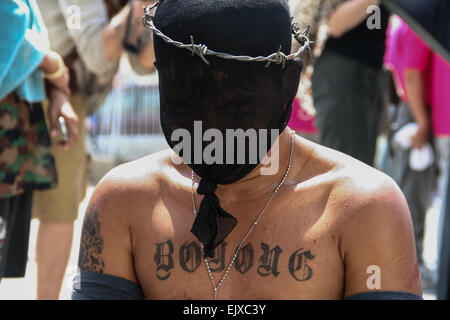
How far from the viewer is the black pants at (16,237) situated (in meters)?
3.34

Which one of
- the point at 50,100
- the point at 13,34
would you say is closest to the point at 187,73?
the point at 13,34

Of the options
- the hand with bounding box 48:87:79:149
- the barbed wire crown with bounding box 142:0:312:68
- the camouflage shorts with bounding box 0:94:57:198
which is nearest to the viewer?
the barbed wire crown with bounding box 142:0:312:68

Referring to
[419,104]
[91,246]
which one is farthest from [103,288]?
[419,104]

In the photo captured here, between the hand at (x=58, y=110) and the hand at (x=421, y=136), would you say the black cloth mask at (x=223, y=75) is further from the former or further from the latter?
the hand at (x=421, y=136)

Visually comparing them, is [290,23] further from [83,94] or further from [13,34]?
[83,94]

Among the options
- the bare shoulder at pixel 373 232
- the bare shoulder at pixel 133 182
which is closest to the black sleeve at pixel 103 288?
the bare shoulder at pixel 133 182

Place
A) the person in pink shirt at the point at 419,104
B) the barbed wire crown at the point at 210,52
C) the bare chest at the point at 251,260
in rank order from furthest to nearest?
the person in pink shirt at the point at 419,104 < the bare chest at the point at 251,260 < the barbed wire crown at the point at 210,52

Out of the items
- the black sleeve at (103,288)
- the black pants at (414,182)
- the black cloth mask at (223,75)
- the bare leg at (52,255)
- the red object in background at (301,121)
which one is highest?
the black cloth mask at (223,75)

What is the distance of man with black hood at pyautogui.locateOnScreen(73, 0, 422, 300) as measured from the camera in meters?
1.94

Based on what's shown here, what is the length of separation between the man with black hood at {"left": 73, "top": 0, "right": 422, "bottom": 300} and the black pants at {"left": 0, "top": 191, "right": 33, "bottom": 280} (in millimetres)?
1137

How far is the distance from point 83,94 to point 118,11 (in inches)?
19.3

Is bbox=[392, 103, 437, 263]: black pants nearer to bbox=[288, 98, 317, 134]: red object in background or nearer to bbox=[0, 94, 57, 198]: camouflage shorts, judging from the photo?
bbox=[288, 98, 317, 134]: red object in background

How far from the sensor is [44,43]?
321 centimetres

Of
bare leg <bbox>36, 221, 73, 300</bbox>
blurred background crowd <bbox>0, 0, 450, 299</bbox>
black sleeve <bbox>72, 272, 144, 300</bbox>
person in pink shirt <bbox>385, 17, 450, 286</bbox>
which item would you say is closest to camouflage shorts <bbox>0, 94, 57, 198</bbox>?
blurred background crowd <bbox>0, 0, 450, 299</bbox>
